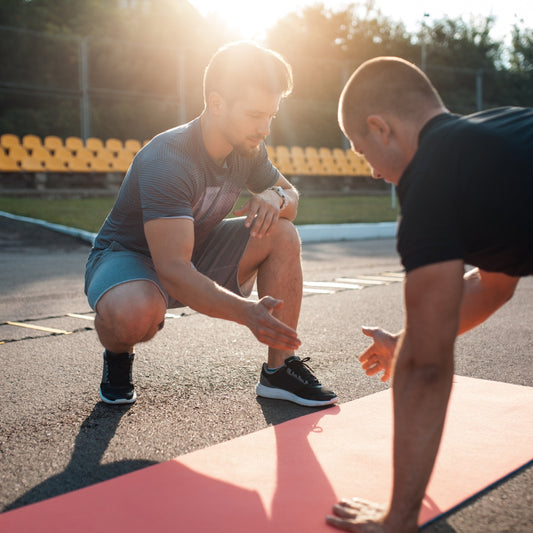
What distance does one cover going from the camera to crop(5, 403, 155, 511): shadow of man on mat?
2062 millimetres

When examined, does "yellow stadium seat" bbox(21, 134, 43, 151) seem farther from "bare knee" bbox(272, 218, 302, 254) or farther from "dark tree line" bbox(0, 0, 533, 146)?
"bare knee" bbox(272, 218, 302, 254)

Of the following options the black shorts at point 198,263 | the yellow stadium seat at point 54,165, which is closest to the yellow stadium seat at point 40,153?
the yellow stadium seat at point 54,165

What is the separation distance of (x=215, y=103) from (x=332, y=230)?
1023cm

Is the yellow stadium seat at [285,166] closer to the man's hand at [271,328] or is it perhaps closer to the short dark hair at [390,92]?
the man's hand at [271,328]

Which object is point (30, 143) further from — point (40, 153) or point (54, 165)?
point (54, 165)

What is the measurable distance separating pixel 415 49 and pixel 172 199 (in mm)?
42266

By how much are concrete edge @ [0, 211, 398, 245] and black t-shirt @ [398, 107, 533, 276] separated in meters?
10.2

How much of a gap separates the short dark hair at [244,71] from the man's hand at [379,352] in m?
1.21

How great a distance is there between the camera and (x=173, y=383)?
323cm

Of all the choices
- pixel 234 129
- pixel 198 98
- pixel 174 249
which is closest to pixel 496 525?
pixel 174 249

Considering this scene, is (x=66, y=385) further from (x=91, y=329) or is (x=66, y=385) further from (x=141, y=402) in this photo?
(x=91, y=329)

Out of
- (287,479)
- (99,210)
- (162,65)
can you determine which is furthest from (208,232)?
(162,65)

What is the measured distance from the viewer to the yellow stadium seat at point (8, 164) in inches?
706

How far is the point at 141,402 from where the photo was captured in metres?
2.96
